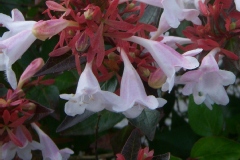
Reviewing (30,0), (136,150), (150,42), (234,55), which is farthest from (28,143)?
(30,0)

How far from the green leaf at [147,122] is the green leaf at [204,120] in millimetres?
364

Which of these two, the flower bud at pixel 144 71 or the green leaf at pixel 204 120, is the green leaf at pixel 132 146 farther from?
the green leaf at pixel 204 120

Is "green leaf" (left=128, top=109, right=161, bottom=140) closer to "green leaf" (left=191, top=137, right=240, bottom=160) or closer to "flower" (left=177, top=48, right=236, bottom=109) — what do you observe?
"flower" (left=177, top=48, right=236, bottom=109)

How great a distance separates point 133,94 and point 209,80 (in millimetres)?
174

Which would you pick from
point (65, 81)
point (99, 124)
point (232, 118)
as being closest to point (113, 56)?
point (99, 124)

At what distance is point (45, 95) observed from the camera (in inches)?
51.1

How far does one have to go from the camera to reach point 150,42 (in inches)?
35.0

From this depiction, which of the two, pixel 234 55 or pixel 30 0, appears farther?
pixel 30 0

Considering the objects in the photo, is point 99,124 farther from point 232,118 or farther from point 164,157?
point 232,118

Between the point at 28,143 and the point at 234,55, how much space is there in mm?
485

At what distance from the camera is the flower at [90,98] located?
2.71ft

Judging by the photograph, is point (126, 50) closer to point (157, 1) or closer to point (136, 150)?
point (157, 1)

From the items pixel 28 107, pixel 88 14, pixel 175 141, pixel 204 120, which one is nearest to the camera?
pixel 88 14

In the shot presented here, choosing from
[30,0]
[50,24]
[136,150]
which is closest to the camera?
[50,24]
